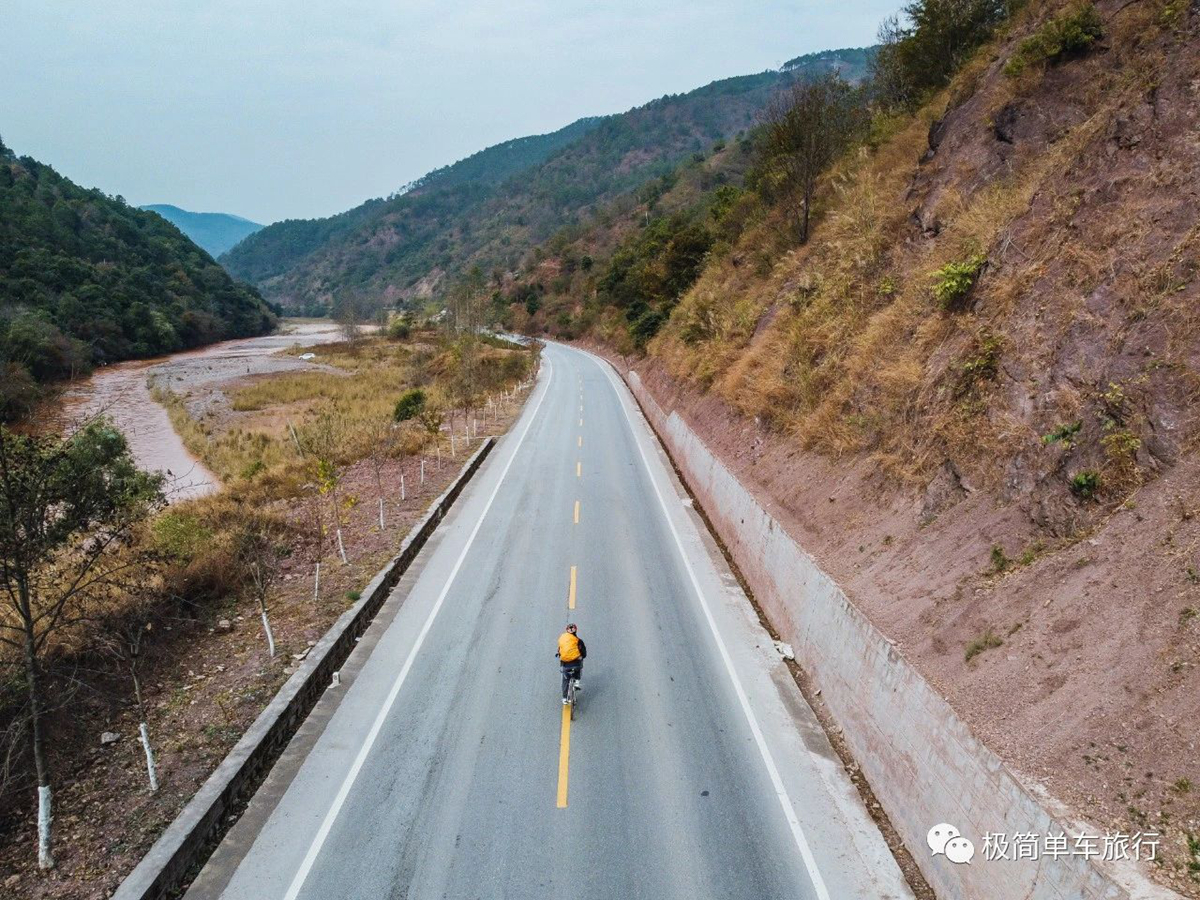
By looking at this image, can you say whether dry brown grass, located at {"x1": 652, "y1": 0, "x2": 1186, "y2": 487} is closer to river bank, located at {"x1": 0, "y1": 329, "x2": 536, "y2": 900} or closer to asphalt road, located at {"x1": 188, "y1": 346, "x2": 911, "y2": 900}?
asphalt road, located at {"x1": 188, "y1": 346, "x2": 911, "y2": 900}

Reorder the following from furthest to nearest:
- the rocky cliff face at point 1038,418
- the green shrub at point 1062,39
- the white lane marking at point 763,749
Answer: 1. the green shrub at point 1062,39
2. the white lane marking at point 763,749
3. the rocky cliff face at point 1038,418

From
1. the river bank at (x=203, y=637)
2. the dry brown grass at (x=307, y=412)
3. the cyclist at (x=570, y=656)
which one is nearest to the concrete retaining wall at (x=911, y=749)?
the cyclist at (x=570, y=656)

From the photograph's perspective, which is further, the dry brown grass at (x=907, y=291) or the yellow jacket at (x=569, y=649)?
the dry brown grass at (x=907, y=291)

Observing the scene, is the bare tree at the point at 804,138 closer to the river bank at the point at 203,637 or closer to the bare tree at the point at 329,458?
the river bank at the point at 203,637

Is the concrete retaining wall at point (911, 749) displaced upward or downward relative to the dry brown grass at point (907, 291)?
downward

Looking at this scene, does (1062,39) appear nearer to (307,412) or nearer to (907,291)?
(907,291)

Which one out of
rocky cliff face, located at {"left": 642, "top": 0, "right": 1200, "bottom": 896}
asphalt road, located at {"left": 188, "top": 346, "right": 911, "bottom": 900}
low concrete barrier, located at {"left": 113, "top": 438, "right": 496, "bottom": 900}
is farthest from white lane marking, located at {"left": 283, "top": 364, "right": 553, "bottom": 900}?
rocky cliff face, located at {"left": 642, "top": 0, "right": 1200, "bottom": 896}

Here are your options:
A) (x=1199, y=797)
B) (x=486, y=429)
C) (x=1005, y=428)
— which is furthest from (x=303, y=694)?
(x=486, y=429)
